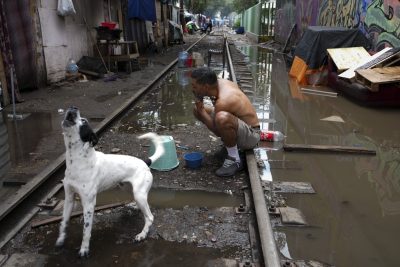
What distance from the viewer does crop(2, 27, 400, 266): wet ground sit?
10.4 ft

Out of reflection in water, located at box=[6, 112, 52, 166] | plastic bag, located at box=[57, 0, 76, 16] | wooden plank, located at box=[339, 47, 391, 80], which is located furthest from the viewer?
plastic bag, located at box=[57, 0, 76, 16]

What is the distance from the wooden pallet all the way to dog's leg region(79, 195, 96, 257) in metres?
6.58

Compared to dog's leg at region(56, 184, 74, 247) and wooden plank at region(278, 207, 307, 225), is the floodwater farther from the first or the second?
dog's leg at region(56, 184, 74, 247)

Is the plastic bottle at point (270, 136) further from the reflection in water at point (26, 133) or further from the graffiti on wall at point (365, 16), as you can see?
the graffiti on wall at point (365, 16)

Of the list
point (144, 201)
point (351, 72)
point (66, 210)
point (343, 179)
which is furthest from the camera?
point (351, 72)

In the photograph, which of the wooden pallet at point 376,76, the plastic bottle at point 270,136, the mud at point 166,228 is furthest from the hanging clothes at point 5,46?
the wooden pallet at point 376,76

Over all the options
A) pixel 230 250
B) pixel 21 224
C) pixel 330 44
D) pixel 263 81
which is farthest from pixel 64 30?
pixel 230 250

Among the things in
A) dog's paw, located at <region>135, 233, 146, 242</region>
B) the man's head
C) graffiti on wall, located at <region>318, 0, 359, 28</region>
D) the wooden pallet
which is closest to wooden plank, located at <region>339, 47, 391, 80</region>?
the wooden pallet

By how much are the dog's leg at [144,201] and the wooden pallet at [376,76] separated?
6.08 m

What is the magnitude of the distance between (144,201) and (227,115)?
166 centimetres

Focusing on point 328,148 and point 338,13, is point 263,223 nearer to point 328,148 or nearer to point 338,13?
point 328,148

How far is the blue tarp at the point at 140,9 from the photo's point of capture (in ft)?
56.0

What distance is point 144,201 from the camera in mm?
3182

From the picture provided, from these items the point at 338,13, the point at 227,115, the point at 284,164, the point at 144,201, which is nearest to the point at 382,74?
the point at 284,164
